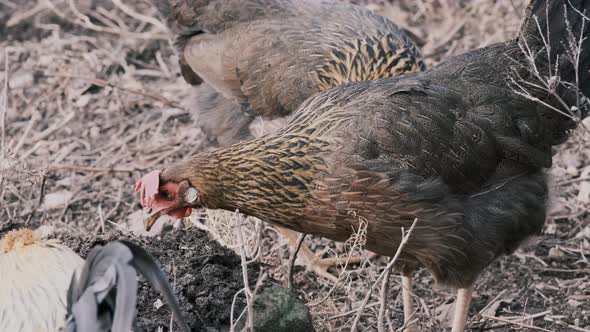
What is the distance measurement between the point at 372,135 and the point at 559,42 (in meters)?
1.32

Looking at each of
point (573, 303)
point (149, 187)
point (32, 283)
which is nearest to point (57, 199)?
point (149, 187)

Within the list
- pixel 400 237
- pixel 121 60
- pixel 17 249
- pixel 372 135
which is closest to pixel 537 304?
pixel 400 237

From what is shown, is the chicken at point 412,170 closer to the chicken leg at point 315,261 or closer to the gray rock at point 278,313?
the gray rock at point 278,313

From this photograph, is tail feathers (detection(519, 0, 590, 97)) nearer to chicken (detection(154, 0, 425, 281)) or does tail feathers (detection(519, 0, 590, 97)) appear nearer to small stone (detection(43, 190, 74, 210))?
chicken (detection(154, 0, 425, 281))

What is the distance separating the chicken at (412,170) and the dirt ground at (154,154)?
253 millimetres

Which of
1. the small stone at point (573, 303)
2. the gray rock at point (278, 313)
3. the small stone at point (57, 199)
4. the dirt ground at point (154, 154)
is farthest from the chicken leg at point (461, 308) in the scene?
the small stone at point (57, 199)

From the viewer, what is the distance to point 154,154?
262 inches

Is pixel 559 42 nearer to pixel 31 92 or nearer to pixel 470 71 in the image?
pixel 470 71

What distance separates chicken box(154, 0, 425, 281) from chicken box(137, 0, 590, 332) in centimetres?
99

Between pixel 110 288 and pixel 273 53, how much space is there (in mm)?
3330

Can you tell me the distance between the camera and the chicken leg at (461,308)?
15.0 feet

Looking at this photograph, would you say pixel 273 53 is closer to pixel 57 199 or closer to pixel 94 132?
pixel 57 199

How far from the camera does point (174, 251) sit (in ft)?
14.4

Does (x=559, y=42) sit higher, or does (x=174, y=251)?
(x=559, y=42)
